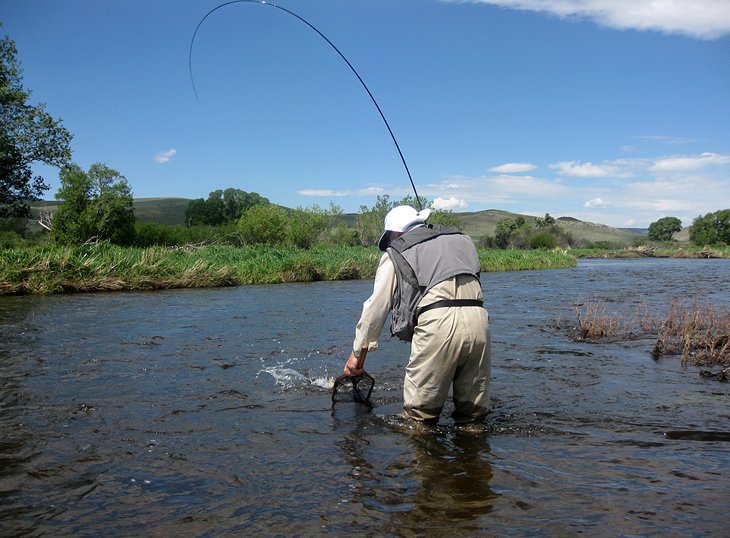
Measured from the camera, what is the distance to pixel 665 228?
147 meters

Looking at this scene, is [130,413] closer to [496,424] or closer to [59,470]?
[59,470]

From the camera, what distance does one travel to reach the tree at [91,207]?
47.4m

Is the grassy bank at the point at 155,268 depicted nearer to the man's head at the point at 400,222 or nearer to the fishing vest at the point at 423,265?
the man's head at the point at 400,222

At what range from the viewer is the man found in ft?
14.9

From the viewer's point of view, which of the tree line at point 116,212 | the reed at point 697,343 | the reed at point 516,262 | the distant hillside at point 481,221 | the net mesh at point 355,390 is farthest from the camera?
the distant hillside at point 481,221

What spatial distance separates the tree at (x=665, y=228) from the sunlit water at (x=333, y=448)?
154420mm

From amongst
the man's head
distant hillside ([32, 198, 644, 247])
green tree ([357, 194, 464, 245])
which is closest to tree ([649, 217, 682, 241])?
distant hillside ([32, 198, 644, 247])

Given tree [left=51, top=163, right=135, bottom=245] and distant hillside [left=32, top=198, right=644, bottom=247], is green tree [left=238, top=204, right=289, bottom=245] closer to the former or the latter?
tree [left=51, top=163, right=135, bottom=245]

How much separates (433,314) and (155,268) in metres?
19.5

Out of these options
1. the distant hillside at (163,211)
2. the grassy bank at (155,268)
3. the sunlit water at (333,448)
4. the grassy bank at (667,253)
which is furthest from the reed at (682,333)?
the distant hillside at (163,211)

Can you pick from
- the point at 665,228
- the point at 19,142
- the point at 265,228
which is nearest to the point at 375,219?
the point at 265,228

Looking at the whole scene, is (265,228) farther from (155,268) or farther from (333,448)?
(333,448)

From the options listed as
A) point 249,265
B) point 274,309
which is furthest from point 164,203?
point 274,309

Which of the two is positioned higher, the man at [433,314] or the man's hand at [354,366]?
the man at [433,314]
